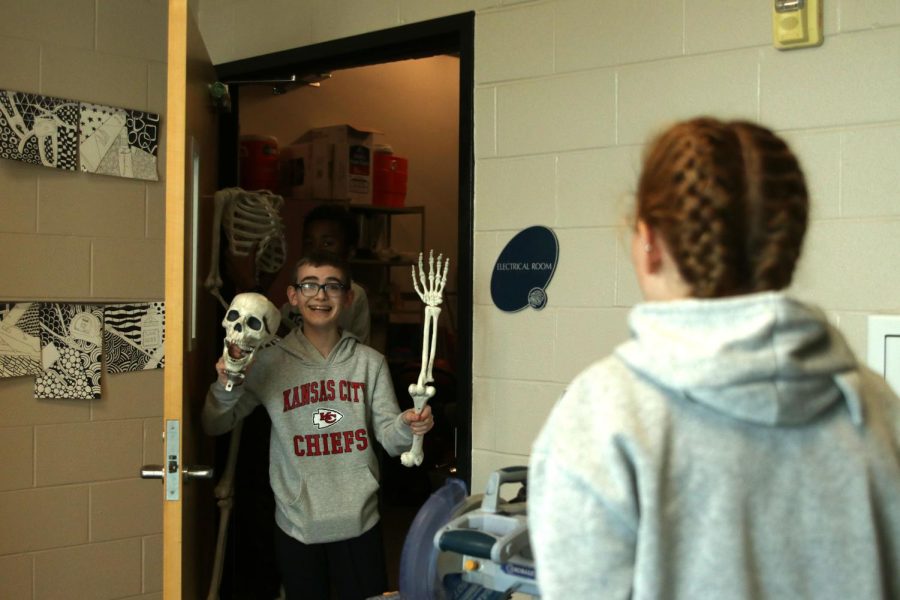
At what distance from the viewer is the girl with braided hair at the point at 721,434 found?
3.31 ft

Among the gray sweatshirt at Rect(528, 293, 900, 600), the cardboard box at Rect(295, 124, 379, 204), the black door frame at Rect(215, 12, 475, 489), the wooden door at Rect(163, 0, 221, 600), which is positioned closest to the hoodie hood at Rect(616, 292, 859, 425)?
the gray sweatshirt at Rect(528, 293, 900, 600)

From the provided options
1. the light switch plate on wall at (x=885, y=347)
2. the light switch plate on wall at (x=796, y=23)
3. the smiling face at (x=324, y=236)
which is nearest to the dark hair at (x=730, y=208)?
the light switch plate on wall at (x=885, y=347)

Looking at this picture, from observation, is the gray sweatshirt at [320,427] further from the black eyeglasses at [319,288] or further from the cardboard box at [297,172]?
the cardboard box at [297,172]

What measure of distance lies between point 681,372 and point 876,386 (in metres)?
0.30

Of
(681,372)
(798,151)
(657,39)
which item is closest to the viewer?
(681,372)

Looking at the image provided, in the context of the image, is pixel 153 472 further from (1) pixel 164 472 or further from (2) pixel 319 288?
(2) pixel 319 288

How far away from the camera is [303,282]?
2578mm

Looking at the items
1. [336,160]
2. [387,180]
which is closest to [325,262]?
[336,160]

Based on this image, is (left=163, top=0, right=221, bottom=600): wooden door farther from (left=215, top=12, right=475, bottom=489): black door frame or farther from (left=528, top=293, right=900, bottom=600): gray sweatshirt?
(left=528, top=293, right=900, bottom=600): gray sweatshirt

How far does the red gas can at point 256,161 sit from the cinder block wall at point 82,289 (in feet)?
2.19

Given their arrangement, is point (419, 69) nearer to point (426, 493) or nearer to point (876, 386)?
point (426, 493)

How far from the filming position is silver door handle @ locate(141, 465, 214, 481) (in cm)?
213

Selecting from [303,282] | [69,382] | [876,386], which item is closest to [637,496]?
[876,386]

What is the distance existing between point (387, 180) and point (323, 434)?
2.50 m
